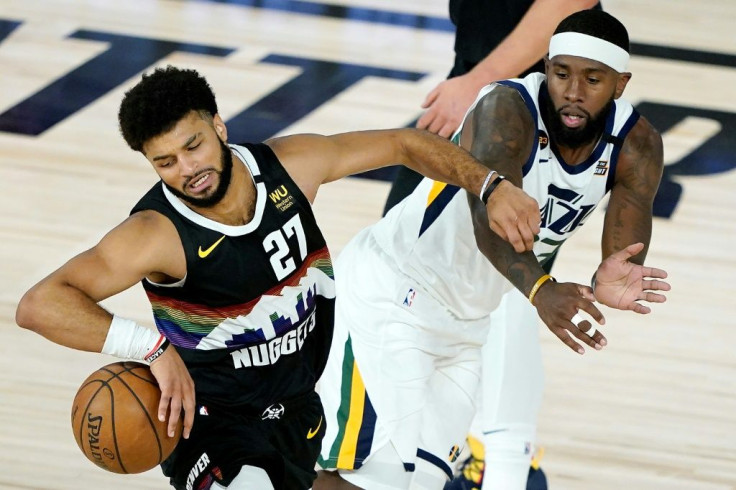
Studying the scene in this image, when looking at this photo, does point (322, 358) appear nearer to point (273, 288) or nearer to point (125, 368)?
point (273, 288)

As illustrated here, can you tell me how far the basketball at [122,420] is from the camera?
126 inches

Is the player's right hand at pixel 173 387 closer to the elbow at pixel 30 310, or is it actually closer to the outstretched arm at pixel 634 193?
the elbow at pixel 30 310

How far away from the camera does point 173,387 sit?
10.3 ft

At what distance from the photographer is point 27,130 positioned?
7180 millimetres

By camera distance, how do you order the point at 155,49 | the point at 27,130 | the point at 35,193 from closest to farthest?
1. the point at 35,193
2. the point at 27,130
3. the point at 155,49

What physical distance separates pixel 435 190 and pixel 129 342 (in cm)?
135

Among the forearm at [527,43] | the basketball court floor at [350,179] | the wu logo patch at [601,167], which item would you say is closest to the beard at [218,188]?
the wu logo patch at [601,167]

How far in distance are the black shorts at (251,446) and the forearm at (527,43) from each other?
141 centimetres

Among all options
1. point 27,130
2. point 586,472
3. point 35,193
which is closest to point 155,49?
point 27,130

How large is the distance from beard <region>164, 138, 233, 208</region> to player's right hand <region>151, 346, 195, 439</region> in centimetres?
39

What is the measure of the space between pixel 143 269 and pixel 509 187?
97cm

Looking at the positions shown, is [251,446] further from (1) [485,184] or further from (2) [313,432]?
(1) [485,184]

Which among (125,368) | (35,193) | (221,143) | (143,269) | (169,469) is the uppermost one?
(221,143)

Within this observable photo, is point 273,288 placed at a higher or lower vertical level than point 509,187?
lower
